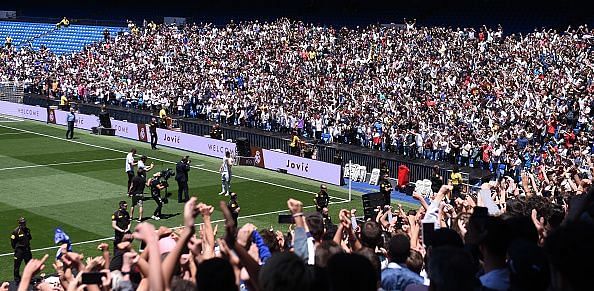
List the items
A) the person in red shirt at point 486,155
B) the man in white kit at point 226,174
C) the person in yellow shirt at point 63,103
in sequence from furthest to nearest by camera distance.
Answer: the person in yellow shirt at point 63,103, the person in red shirt at point 486,155, the man in white kit at point 226,174

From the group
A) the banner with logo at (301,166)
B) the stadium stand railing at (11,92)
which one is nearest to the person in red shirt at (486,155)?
the banner with logo at (301,166)

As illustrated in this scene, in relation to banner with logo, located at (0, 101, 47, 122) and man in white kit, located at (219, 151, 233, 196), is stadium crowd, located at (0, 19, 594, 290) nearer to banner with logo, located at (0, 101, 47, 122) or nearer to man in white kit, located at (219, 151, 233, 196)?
banner with logo, located at (0, 101, 47, 122)

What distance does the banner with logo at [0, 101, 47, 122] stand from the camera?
52.7 metres

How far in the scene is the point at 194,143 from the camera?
4288 cm

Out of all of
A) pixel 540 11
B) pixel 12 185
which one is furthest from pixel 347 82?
pixel 12 185

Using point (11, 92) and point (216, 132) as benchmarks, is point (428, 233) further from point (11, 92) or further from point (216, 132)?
point (11, 92)

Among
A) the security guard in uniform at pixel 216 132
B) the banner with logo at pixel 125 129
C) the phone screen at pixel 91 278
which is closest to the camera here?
the phone screen at pixel 91 278

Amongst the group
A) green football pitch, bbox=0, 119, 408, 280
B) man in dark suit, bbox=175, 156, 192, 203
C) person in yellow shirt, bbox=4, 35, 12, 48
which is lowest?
green football pitch, bbox=0, 119, 408, 280

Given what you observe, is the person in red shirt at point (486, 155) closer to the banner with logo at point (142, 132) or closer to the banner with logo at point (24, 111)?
the banner with logo at point (142, 132)

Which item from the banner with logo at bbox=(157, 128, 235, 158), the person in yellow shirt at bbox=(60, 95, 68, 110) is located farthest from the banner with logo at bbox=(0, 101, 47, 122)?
the banner with logo at bbox=(157, 128, 235, 158)

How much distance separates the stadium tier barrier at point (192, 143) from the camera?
121 ft

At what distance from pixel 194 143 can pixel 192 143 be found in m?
0.16

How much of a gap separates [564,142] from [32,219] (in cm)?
1869

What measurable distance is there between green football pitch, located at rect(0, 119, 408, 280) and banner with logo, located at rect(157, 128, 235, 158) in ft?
2.20
